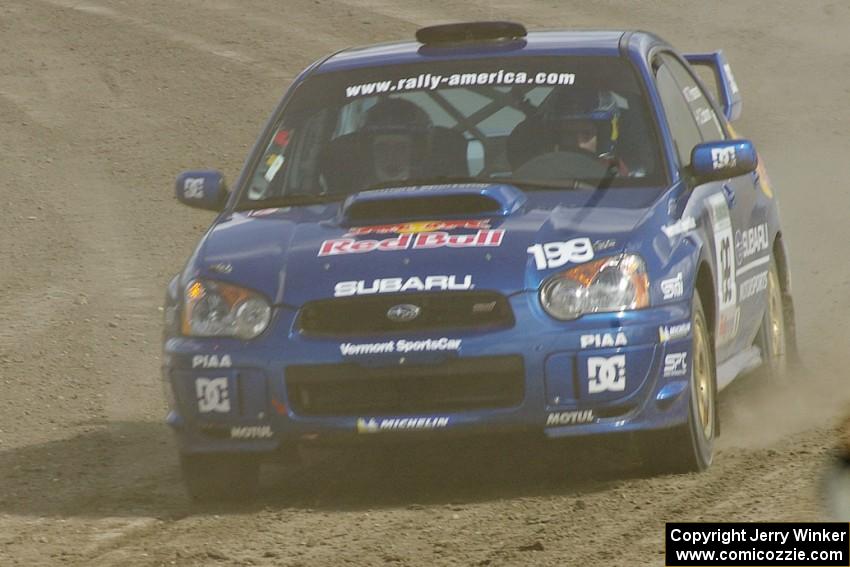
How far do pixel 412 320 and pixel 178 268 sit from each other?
703 cm

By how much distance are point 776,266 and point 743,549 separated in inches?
148

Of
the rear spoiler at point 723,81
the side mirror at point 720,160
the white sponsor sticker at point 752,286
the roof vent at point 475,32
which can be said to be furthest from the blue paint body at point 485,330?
the rear spoiler at point 723,81

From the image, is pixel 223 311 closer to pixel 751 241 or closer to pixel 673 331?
pixel 673 331

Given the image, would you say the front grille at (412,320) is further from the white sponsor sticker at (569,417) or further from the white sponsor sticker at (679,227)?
the white sponsor sticker at (679,227)

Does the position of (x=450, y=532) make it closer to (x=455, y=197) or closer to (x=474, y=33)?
(x=455, y=197)

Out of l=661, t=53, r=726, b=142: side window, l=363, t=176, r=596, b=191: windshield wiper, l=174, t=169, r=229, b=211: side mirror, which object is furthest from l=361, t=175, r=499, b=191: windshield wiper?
l=661, t=53, r=726, b=142: side window

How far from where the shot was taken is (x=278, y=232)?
709cm

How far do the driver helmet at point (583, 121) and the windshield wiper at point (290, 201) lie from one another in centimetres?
82

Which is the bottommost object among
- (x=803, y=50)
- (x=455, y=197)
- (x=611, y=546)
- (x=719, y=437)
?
(x=803, y=50)

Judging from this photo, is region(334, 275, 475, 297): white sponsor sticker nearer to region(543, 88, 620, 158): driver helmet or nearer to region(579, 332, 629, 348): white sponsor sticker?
region(579, 332, 629, 348): white sponsor sticker

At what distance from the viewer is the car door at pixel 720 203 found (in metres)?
7.55

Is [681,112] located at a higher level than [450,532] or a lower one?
higher

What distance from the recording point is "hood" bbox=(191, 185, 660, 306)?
6.59 meters

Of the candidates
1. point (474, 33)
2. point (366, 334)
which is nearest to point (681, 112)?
point (474, 33)
